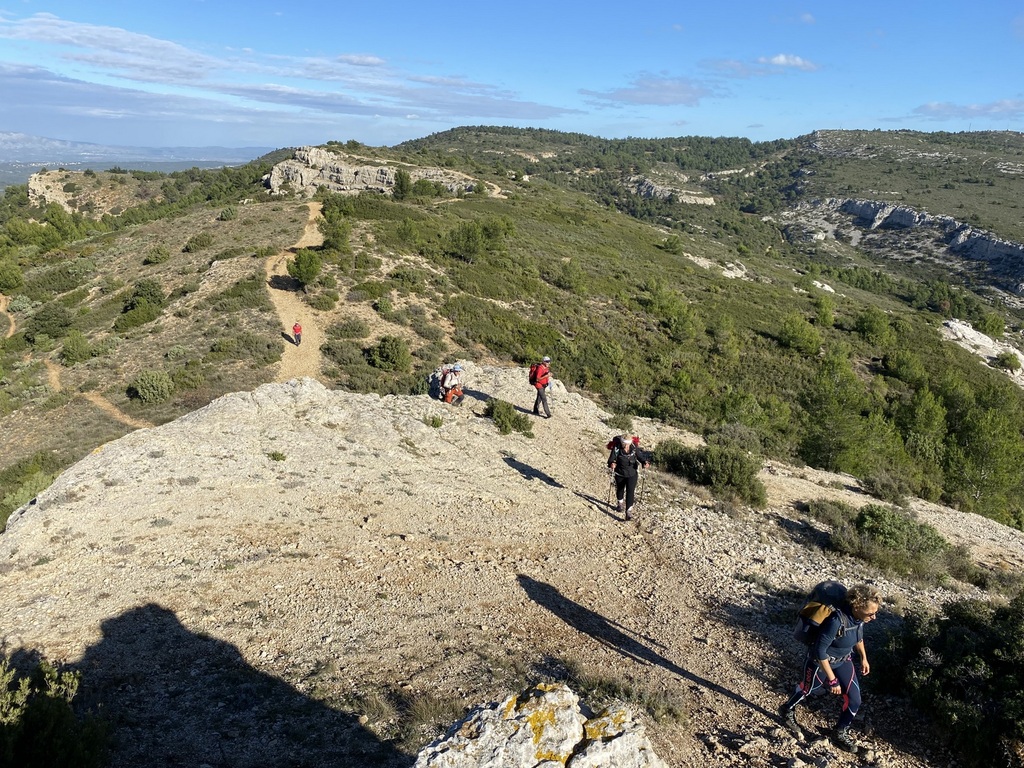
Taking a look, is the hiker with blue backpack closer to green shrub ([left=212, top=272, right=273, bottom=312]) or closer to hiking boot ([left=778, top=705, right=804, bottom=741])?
hiking boot ([left=778, top=705, right=804, bottom=741])

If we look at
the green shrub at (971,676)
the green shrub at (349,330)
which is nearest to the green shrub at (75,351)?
the green shrub at (349,330)

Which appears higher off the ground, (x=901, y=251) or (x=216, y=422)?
(x=901, y=251)

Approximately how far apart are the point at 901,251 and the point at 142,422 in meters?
134

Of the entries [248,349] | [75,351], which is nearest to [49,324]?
[75,351]

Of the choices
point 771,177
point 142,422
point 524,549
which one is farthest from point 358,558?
point 771,177

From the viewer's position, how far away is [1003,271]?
92000 mm

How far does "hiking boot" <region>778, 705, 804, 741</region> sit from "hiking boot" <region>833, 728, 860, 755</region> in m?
0.32

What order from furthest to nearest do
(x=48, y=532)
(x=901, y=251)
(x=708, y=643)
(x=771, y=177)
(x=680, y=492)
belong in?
(x=771, y=177) < (x=901, y=251) < (x=680, y=492) < (x=48, y=532) < (x=708, y=643)

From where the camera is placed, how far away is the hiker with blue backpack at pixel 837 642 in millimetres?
5262

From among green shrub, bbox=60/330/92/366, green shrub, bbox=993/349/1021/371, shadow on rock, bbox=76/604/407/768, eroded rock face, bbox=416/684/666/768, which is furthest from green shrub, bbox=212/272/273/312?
green shrub, bbox=993/349/1021/371

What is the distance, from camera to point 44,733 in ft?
13.7

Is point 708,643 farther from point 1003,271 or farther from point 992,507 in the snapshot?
point 1003,271

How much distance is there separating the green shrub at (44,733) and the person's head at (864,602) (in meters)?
6.97

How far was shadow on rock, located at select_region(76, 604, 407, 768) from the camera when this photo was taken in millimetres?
4984
